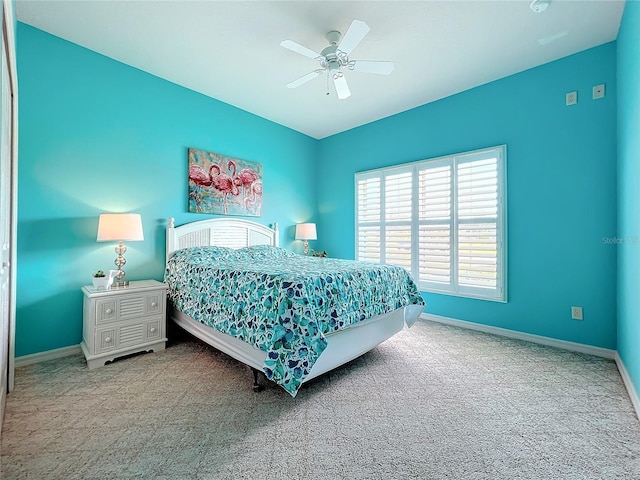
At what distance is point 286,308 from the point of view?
183 cm

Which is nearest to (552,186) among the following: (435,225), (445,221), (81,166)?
(445,221)

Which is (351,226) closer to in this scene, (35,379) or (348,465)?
(348,465)

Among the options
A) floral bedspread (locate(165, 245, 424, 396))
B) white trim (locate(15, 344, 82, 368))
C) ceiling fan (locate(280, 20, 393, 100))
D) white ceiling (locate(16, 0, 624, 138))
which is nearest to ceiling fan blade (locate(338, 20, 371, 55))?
ceiling fan (locate(280, 20, 393, 100))

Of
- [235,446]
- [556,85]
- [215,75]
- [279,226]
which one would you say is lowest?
[235,446]

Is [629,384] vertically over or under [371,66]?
under

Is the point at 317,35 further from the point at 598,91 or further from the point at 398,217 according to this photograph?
the point at 598,91

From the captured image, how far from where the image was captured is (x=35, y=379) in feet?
7.07

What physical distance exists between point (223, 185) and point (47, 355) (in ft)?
7.85

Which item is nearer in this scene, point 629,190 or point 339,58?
point 629,190

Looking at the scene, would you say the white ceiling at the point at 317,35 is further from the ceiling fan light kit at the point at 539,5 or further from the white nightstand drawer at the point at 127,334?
the white nightstand drawer at the point at 127,334

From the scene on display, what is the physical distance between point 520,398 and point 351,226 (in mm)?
3108

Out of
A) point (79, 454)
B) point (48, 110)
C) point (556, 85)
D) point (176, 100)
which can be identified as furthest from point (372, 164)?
point (79, 454)

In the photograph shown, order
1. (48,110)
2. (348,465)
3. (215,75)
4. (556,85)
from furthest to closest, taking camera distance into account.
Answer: (215,75), (556,85), (48,110), (348,465)

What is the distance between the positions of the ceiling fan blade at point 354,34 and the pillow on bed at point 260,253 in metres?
2.26
